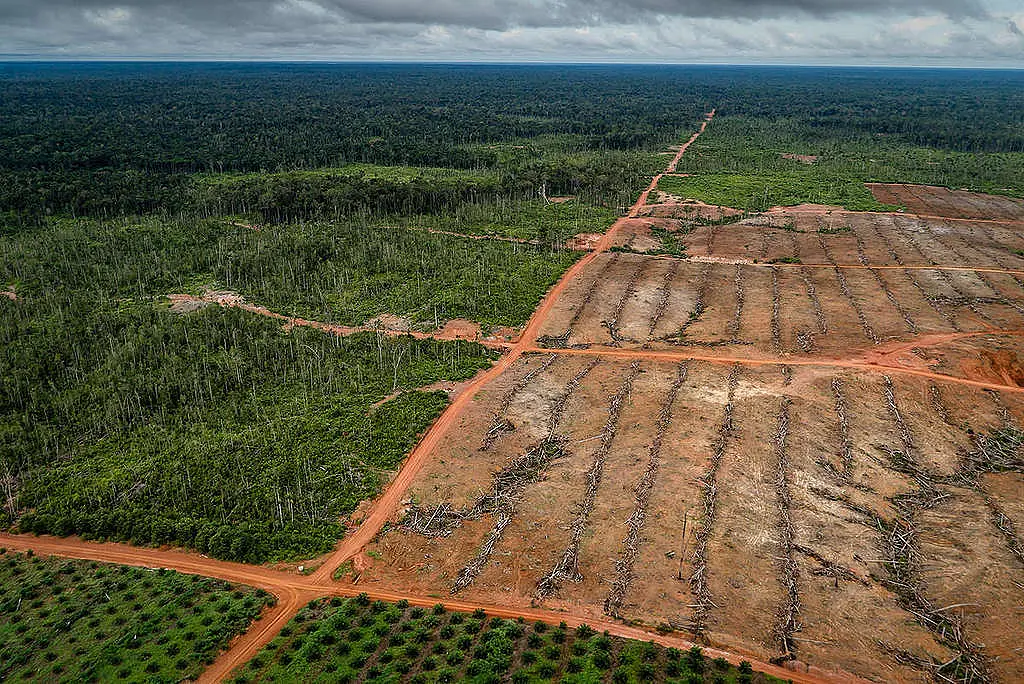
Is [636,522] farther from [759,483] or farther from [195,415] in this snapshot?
[195,415]

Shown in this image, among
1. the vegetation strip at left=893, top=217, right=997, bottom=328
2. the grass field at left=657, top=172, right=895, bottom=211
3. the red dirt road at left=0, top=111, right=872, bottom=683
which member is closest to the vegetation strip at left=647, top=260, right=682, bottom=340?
the red dirt road at left=0, top=111, right=872, bottom=683

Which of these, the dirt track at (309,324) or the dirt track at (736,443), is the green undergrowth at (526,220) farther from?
the dirt track at (309,324)

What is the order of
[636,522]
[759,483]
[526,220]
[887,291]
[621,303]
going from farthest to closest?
1. [526,220]
2. [887,291]
3. [621,303]
4. [759,483]
5. [636,522]

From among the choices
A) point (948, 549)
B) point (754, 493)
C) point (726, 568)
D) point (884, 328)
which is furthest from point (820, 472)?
point (884, 328)

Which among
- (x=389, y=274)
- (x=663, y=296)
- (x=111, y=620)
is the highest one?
(x=663, y=296)

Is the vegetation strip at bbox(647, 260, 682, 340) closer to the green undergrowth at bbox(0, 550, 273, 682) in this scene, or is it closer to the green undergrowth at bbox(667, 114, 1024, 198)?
the green undergrowth at bbox(667, 114, 1024, 198)

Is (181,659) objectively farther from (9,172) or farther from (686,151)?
(686,151)

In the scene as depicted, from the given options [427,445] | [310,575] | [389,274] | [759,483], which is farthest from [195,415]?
[759,483]
